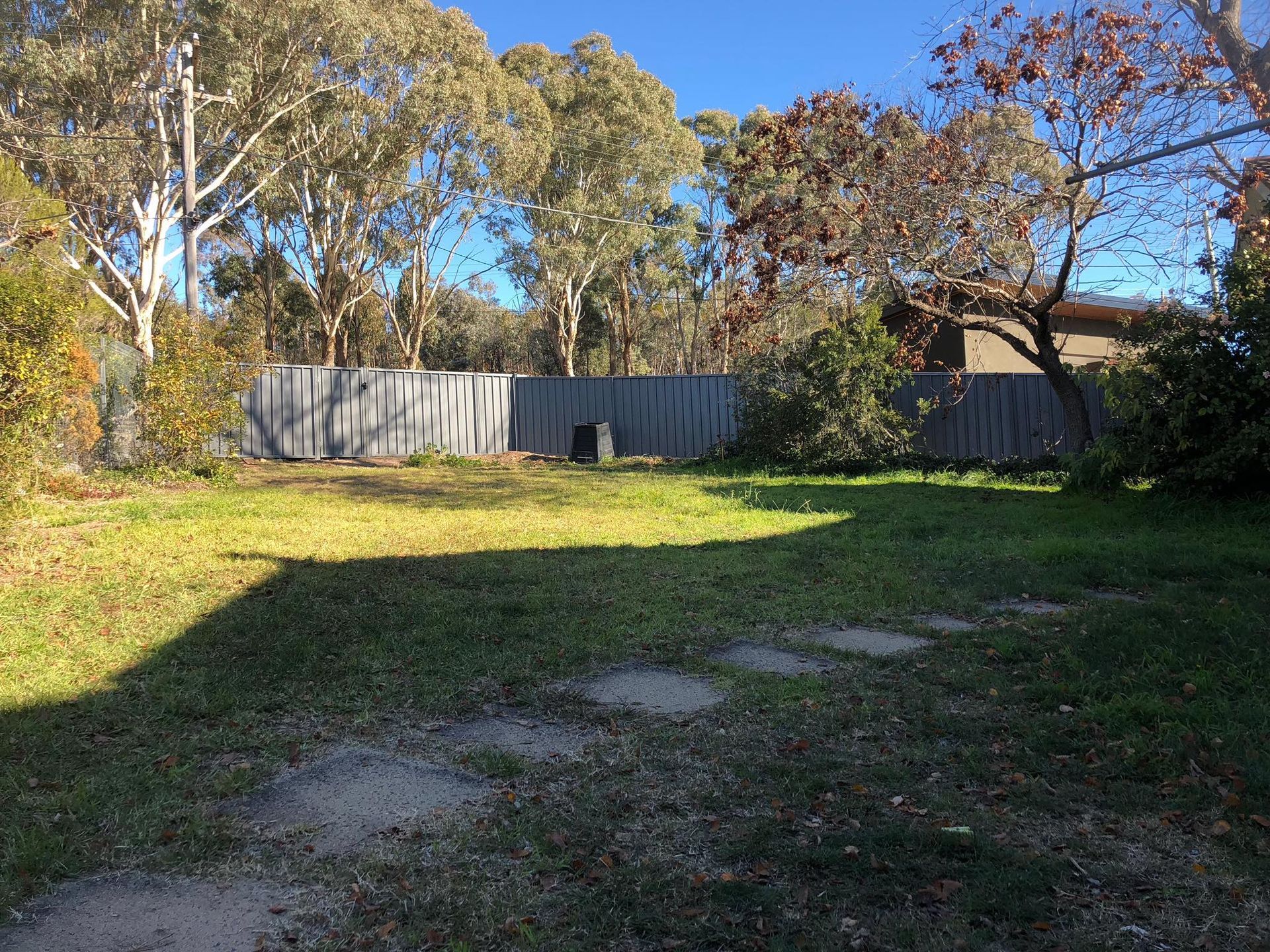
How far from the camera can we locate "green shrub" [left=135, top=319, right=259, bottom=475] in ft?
34.0

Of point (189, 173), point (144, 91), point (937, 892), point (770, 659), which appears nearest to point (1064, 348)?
point (770, 659)

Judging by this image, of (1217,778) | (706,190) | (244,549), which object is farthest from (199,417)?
(706,190)

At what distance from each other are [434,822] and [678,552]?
458 centimetres

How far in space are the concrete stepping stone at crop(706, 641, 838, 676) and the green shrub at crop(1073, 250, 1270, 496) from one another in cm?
568

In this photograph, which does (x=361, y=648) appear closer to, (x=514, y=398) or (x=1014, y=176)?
(x=1014, y=176)

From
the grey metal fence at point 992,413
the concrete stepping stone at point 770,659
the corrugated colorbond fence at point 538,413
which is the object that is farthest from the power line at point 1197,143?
the corrugated colorbond fence at point 538,413

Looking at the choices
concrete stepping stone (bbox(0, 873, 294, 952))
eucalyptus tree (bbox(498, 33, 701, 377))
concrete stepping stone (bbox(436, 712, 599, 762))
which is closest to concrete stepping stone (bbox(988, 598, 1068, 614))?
concrete stepping stone (bbox(436, 712, 599, 762))

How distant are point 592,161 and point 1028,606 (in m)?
25.8

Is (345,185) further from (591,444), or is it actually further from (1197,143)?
(1197,143)

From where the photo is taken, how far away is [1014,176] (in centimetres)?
1033

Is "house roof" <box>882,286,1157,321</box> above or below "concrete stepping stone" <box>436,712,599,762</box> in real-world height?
above

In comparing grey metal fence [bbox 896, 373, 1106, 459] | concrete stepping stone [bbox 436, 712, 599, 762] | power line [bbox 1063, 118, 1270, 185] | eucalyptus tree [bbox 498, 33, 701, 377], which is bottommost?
concrete stepping stone [bbox 436, 712, 599, 762]

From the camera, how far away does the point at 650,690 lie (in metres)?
4.08

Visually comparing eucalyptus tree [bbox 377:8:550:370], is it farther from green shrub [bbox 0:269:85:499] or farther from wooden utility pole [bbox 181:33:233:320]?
green shrub [bbox 0:269:85:499]
